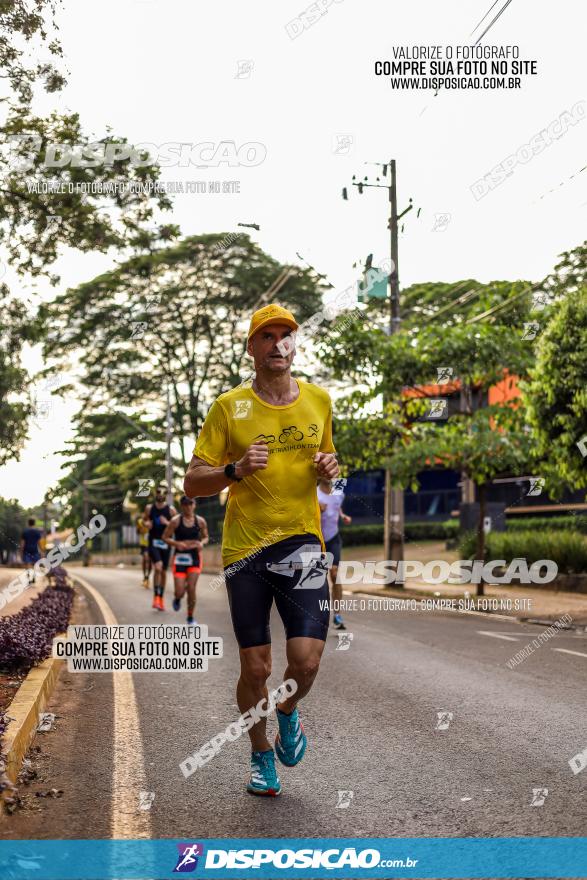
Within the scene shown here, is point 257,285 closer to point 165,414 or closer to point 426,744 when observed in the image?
point 165,414

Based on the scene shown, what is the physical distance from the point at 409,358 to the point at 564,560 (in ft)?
17.3

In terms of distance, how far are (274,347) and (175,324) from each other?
3573 centimetres

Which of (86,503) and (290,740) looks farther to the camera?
(86,503)

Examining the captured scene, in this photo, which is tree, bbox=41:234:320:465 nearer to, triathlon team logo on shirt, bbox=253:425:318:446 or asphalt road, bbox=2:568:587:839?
asphalt road, bbox=2:568:587:839

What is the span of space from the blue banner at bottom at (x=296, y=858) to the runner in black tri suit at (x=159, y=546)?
39.6ft

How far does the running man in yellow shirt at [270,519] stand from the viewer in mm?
5195

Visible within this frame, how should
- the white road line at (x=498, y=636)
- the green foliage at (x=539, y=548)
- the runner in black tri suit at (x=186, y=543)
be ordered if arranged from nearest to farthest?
the white road line at (x=498, y=636)
the runner in black tri suit at (x=186, y=543)
the green foliage at (x=539, y=548)

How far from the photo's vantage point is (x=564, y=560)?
880 inches

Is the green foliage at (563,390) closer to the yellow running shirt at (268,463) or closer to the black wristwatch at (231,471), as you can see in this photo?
the yellow running shirt at (268,463)

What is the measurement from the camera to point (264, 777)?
527cm

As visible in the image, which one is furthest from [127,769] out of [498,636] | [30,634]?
[498,636]

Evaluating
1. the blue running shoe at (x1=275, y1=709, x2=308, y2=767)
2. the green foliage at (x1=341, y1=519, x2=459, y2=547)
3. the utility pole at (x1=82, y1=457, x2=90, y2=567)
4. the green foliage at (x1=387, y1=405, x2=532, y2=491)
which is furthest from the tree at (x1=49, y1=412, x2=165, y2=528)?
the blue running shoe at (x1=275, y1=709, x2=308, y2=767)

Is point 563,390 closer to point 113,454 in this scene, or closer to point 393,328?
point 393,328

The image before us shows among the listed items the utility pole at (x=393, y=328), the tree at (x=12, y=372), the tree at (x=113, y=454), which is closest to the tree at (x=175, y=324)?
the tree at (x=113, y=454)
